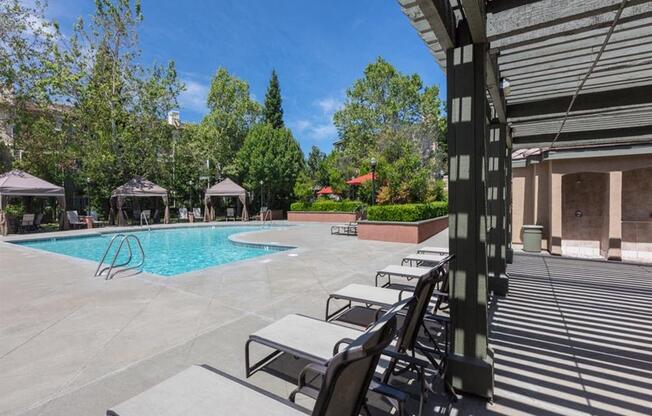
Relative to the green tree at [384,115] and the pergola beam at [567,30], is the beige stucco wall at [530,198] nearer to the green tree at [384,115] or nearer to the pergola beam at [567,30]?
the pergola beam at [567,30]

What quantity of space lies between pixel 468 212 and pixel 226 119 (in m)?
28.4

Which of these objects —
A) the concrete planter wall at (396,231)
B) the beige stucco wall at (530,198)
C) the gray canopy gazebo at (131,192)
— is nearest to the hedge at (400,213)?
the concrete planter wall at (396,231)

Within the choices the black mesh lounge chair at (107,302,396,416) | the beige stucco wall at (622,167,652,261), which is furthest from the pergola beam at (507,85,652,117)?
the beige stucco wall at (622,167,652,261)

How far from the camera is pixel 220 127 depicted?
27.3 metres

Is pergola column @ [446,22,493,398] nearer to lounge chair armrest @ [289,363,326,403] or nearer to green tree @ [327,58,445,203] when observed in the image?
lounge chair armrest @ [289,363,326,403]

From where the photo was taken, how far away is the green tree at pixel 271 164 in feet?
82.4

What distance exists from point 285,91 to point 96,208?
25.0 metres

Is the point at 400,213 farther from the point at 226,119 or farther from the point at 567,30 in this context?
the point at 226,119

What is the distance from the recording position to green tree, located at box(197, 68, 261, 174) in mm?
25984

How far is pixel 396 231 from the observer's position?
1183 cm

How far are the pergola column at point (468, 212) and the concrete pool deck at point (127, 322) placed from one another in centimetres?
155

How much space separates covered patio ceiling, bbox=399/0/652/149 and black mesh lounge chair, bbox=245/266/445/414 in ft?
7.10

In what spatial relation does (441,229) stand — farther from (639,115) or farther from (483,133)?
(483,133)

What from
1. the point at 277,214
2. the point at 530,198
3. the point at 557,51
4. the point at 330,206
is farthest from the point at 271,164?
the point at 557,51
